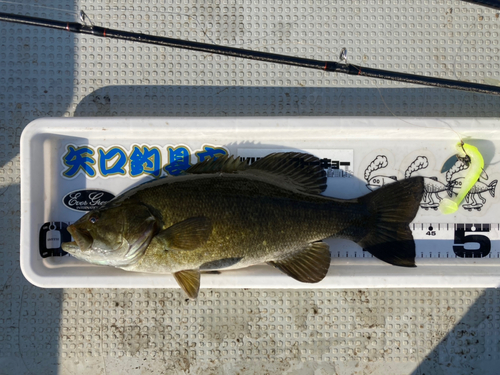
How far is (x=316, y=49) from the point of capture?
2.28 metres

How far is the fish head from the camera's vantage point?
1.74m

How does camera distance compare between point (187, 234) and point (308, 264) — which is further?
point (308, 264)

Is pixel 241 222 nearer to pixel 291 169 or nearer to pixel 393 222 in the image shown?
pixel 291 169

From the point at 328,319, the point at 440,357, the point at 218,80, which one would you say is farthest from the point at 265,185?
the point at 440,357

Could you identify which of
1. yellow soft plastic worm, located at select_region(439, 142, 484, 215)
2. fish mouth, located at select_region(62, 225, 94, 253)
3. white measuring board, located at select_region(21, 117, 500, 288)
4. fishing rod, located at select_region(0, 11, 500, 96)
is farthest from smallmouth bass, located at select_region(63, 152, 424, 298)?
fishing rod, located at select_region(0, 11, 500, 96)

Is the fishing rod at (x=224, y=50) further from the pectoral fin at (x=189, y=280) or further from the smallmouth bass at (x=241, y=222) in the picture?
the pectoral fin at (x=189, y=280)

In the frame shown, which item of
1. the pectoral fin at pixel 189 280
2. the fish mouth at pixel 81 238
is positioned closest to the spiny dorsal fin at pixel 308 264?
the pectoral fin at pixel 189 280

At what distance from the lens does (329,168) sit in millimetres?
2203

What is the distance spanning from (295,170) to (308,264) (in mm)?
543

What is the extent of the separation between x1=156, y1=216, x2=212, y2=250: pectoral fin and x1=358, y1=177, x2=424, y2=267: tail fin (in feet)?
2.97

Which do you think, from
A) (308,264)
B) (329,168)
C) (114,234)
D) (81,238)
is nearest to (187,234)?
(114,234)

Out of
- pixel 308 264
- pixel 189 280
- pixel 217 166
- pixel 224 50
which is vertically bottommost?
pixel 189 280

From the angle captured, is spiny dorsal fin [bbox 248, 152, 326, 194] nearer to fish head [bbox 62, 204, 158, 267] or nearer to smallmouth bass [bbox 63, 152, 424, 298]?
smallmouth bass [bbox 63, 152, 424, 298]

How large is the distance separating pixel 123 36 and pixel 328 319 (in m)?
2.12
